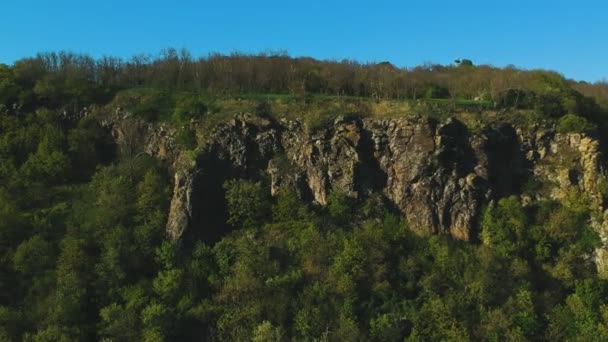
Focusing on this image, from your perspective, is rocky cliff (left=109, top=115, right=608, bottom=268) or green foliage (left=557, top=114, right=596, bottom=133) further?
green foliage (left=557, top=114, right=596, bottom=133)

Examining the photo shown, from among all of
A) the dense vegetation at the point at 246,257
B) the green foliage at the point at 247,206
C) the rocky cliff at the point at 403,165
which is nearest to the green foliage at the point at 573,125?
the dense vegetation at the point at 246,257

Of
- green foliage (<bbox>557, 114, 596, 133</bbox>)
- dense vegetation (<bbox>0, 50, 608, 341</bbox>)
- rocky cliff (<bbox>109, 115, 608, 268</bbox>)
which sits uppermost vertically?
green foliage (<bbox>557, 114, 596, 133</bbox>)

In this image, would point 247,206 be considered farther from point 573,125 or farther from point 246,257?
point 573,125

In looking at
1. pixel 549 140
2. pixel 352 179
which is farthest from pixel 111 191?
pixel 549 140

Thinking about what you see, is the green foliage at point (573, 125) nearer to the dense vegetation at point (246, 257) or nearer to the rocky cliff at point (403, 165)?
the dense vegetation at point (246, 257)

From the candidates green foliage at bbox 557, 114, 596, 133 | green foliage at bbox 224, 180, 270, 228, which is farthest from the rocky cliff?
green foliage at bbox 224, 180, 270, 228

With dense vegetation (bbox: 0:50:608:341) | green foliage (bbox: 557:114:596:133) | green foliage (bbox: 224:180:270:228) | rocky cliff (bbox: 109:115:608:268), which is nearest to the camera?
dense vegetation (bbox: 0:50:608:341)

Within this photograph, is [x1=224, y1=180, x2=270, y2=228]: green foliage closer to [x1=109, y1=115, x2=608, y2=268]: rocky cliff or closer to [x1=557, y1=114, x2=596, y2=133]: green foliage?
[x1=109, y1=115, x2=608, y2=268]: rocky cliff
